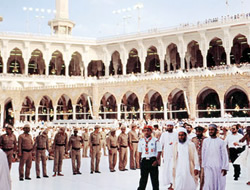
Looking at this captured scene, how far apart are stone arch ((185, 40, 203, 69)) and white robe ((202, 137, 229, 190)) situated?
2139 centimetres

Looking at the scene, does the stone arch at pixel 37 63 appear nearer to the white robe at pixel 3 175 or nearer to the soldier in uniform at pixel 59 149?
the soldier in uniform at pixel 59 149

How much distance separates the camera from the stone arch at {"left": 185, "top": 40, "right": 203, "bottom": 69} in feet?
83.5

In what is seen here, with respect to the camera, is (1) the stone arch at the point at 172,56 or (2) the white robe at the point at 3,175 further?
(1) the stone arch at the point at 172,56

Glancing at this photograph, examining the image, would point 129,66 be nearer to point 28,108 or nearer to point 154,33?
point 154,33

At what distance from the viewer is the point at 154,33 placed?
24766mm

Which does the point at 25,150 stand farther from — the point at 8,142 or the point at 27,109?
the point at 27,109

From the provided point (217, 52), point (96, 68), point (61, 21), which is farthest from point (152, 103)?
point (61, 21)

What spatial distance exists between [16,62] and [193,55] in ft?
52.0

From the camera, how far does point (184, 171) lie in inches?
157

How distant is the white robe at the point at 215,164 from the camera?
4.03 metres

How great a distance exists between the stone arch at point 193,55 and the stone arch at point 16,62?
14.6 meters

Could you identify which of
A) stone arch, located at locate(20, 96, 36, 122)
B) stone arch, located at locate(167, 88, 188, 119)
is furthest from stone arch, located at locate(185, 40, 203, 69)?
stone arch, located at locate(20, 96, 36, 122)

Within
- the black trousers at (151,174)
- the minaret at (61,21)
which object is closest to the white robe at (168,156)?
the black trousers at (151,174)

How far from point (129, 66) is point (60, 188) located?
2490 centimetres
